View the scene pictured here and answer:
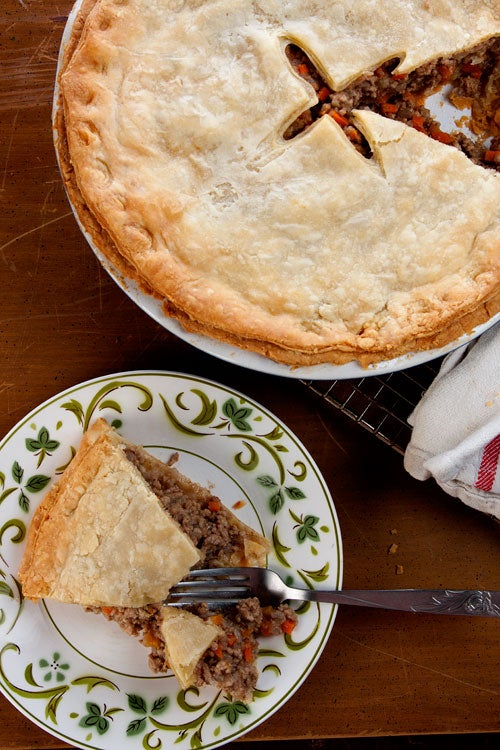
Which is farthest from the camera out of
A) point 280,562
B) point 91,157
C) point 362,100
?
point 280,562

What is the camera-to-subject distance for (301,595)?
2.68 meters

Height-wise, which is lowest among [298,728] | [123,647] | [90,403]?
[298,728]

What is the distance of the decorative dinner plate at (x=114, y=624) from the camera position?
2.66 m

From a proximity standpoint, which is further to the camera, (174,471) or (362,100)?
Result: (174,471)

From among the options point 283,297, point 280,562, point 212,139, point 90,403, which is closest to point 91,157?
point 212,139

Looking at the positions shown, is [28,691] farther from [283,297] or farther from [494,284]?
[494,284]

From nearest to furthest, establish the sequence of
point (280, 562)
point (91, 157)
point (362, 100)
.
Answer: point (91, 157) < point (362, 100) < point (280, 562)

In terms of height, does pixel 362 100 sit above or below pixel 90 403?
above

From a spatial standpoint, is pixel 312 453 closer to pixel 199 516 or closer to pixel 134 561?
pixel 199 516

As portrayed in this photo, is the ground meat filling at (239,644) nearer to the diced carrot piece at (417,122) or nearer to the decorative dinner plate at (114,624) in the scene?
the decorative dinner plate at (114,624)

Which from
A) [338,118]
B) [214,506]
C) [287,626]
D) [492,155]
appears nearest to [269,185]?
[338,118]

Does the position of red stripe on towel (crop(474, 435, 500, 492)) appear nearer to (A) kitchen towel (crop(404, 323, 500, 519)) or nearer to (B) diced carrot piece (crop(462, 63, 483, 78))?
(A) kitchen towel (crop(404, 323, 500, 519))

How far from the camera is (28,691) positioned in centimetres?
265

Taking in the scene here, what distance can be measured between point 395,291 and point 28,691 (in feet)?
6.36
